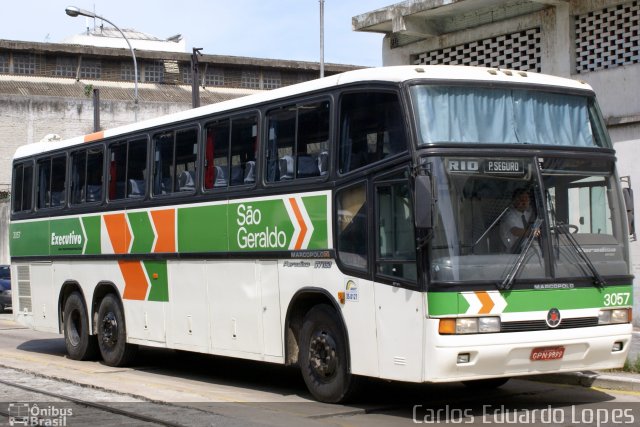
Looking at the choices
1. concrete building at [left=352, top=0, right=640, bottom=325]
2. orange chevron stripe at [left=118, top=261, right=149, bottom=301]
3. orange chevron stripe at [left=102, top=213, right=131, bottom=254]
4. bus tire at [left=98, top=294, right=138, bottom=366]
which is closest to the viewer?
orange chevron stripe at [left=118, top=261, right=149, bottom=301]

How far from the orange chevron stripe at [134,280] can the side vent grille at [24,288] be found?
141 inches

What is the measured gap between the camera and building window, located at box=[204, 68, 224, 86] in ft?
187

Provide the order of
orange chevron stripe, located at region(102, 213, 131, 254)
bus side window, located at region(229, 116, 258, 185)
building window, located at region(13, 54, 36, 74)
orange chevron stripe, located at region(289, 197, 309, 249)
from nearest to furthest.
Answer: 1. orange chevron stripe, located at region(289, 197, 309, 249)
2. bus side window, located at region(229, 116, 258, 185)
3. orange chevron stripe, located at region(102, 213, 131, 254)
4. building window, located at region(13, 54, 36, 74)

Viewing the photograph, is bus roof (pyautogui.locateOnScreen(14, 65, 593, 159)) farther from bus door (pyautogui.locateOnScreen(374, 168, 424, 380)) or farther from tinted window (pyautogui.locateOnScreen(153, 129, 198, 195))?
tinted window (pyautogui.locateOnScreen(153, 129, 198, 195))

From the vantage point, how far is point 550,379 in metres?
12.7

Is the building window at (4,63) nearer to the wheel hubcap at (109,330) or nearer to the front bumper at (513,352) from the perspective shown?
the wheel hubcap at (109,330)

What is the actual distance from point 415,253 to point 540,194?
1394mm

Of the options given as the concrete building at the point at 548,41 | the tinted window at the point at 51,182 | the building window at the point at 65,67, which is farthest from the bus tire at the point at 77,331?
the building window at the point at 65,67

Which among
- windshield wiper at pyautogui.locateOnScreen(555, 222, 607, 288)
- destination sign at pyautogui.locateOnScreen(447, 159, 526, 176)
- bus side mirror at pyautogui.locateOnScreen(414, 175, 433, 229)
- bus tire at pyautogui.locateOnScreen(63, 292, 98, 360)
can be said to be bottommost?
bus tire at pyautogui.locateOnScreen(63, 292, 98, 360)

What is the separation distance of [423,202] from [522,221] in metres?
1.18

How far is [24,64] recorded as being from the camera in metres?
53.5

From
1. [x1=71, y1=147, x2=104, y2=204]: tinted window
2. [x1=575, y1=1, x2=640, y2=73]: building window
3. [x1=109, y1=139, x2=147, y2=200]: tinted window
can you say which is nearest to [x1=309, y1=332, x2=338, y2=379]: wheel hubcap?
[x1=109, y1=139, x2=147, y2=200]: tinted window

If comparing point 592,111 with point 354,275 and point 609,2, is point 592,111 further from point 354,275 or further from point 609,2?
point 609,2

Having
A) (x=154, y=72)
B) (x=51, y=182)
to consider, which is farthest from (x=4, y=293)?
(x=154, y=72)
